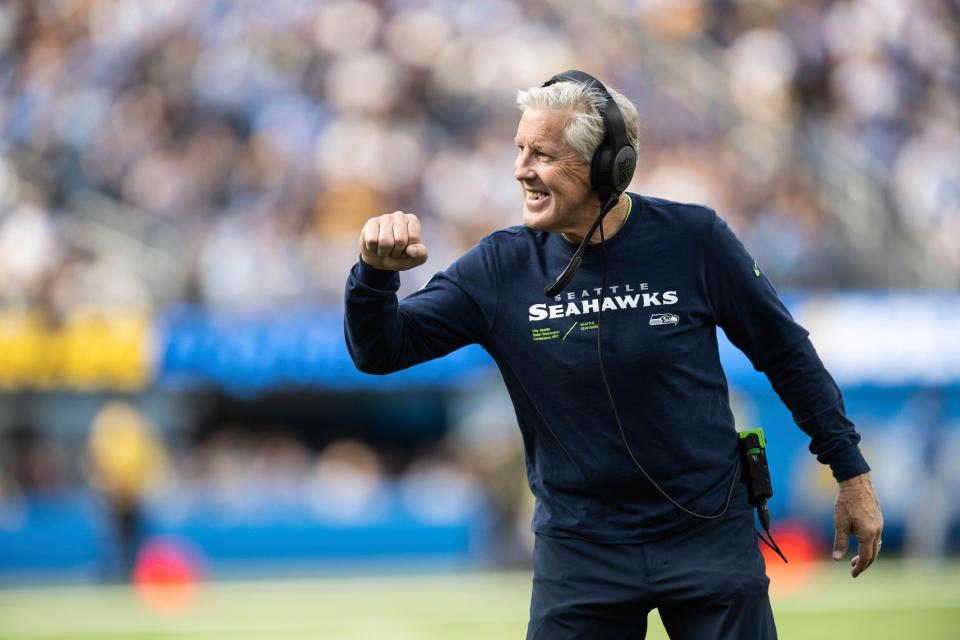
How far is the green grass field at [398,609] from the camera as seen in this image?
9.36 m

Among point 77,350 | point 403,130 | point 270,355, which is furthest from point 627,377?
point 403,130

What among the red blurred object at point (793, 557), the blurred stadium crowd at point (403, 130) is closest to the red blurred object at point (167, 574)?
the blurred stadium crowd at point (403, 130)

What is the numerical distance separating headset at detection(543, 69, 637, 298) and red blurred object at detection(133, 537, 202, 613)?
8258 millimetres

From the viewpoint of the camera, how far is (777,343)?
11.2 feet

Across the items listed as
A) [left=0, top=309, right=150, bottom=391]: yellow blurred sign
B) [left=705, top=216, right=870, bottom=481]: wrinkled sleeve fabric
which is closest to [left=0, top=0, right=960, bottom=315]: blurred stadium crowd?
[left=0, top=309, right=150, bottom=391]: yellow blurred sign

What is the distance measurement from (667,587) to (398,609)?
7.40 metres

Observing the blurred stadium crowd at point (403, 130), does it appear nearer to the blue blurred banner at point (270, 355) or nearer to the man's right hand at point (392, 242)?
the blue blurred banner at point (270, 355)

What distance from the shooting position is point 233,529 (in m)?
13.2

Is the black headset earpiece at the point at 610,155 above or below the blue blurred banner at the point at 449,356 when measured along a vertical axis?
below

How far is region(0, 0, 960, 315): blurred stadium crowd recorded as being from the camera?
13828 millimetres

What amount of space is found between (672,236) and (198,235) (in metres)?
11.2

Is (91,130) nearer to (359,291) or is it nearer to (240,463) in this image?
(240,463)

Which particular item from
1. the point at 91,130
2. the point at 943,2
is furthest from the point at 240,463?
the point at 943,2

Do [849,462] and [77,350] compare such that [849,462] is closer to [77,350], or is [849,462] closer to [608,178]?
[608,178]
